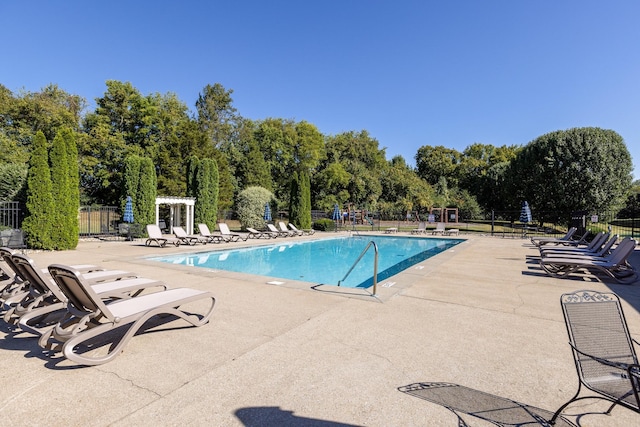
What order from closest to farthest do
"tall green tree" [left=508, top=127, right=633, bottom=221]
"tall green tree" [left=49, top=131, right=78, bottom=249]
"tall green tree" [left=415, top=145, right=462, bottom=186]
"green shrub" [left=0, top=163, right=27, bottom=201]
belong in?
"tall green tree" [left=49, top=131, right=78, bottom=249]
"green shrub" [left=0, top=163, right=27, bottom=201]
"tall green tree" [left=508, top=127, right=633, bottom=221]
"tall green tree" [left=415, top=145, right=462, bottom=186]

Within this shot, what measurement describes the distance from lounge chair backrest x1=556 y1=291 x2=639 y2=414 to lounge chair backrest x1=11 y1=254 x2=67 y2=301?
190 inches

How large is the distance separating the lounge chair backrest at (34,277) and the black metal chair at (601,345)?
4.77m

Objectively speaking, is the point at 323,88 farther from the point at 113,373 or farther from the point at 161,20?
the point at 113,373

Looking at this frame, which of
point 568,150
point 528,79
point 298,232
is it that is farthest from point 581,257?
point 568,150

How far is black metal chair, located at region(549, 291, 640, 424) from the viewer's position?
6.72 feet

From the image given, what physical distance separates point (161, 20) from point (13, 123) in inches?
722

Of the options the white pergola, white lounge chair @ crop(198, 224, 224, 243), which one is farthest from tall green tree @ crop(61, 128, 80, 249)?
the white pergola

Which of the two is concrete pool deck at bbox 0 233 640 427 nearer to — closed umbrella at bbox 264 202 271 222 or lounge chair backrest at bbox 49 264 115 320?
lounge chair backrest at bbox 49 264 115 320

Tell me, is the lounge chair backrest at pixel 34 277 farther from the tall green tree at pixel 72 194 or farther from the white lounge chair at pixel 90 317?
the tall green tree at pixel 72 194

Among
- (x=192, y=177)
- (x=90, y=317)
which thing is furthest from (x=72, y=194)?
(x=90, y=317)

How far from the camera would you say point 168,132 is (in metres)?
31.1

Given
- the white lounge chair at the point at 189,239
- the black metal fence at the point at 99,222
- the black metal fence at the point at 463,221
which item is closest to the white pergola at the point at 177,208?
the black metal fence at the point at 99,222

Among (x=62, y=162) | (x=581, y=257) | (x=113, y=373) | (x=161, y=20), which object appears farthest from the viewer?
(x=161, y=20)

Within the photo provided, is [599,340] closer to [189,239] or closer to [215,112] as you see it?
[189,239]
